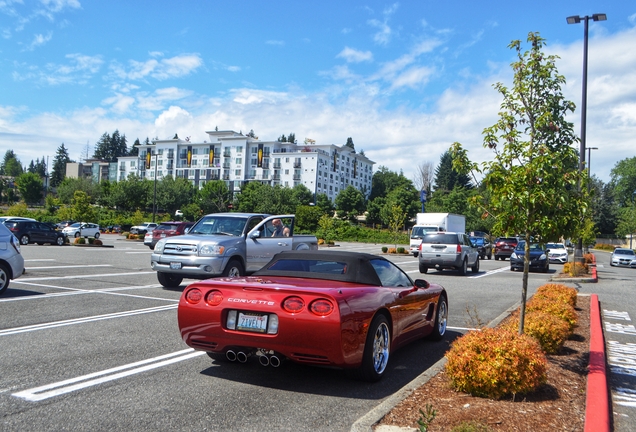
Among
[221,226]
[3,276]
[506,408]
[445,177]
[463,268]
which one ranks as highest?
[445,177]

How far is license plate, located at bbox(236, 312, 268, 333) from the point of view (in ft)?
16.8

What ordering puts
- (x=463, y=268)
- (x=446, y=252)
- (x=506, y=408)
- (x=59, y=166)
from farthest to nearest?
(x=59, y=166), (x=463, y=268), (x=446, y=252), (x=506, y=408)

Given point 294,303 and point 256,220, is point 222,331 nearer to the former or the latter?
point 294,303

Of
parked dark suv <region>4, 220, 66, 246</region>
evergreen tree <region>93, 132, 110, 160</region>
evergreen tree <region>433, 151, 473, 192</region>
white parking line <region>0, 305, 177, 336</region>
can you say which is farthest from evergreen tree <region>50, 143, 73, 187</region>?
white parking line <region>0, 305, 177, 336</region>

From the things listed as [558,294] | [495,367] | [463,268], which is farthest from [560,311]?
[463,268]

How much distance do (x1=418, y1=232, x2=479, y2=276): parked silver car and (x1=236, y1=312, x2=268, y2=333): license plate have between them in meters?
17.4

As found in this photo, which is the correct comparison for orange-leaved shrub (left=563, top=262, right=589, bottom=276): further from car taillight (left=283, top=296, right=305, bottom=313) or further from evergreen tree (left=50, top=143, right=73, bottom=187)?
evergreen tree (left=50, top=143, right=73, bottom=187)

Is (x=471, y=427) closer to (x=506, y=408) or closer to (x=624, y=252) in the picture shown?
(x=506, y=408)

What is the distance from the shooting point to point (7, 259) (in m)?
10.8

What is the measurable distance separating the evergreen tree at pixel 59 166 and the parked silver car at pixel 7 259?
159279mm

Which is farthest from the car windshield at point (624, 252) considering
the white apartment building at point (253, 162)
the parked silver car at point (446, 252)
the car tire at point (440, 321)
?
the white apartment building at point (253, 162)

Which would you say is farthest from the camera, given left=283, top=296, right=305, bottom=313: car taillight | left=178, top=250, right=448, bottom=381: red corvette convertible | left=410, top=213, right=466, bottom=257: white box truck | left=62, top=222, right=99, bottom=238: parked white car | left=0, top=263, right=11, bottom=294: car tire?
left=62, top=222, right=99, bottom=238: parked white car

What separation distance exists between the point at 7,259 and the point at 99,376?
669cm

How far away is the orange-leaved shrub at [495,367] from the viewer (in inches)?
188
